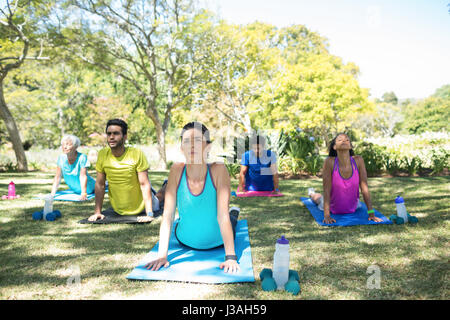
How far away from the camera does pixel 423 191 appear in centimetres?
719

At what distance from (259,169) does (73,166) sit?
395cm

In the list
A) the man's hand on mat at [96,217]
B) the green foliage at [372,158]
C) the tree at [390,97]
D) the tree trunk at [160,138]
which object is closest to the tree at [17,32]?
the tree trunk at [160,138]

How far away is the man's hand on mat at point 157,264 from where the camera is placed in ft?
10.3

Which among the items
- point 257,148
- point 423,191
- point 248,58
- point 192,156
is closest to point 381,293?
point 192,156

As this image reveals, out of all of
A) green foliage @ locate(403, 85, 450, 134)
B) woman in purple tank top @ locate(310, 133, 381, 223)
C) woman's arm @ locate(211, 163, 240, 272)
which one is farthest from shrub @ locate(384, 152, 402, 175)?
green foliage @ locate(403, 85, 450, 134)

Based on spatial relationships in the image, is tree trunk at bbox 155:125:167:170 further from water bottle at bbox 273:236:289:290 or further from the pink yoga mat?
water bottle at bbox 273:236:289:290

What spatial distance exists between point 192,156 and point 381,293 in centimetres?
206

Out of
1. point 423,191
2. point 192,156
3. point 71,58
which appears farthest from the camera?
point 71,58

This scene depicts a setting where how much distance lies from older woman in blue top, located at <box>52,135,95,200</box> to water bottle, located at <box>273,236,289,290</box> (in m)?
4.97

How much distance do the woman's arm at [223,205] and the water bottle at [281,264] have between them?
569 mm

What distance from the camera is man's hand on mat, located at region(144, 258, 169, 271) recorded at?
3.15 metres

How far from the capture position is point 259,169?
24.2 feet

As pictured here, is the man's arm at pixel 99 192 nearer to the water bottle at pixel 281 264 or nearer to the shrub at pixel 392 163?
the water bottle at pixel 281 264

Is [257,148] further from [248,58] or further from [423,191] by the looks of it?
[248,58]
